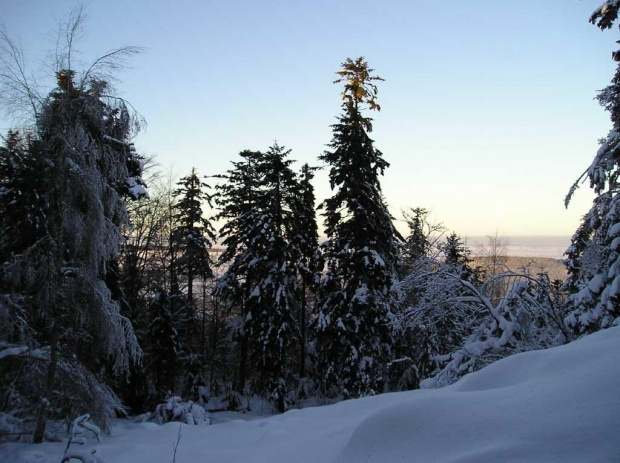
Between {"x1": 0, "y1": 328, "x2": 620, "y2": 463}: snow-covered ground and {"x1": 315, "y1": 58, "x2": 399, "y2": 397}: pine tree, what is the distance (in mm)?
9253

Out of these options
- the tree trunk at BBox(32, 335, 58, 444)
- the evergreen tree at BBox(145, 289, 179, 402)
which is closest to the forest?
the tree trunk at BBox(32, 335, 58, 444)

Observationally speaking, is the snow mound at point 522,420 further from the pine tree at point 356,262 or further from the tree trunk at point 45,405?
the pine tree at point 356,262

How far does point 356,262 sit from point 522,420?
40.4 feet

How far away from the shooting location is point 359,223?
1538cm

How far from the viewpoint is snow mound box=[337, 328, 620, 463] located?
254 cm

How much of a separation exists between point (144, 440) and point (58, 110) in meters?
6.81

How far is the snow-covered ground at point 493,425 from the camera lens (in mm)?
2584

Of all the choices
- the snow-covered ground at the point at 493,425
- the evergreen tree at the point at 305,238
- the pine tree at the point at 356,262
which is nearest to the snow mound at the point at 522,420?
the snow-covered ground at the point at 493,425

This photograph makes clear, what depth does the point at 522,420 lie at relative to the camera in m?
2.91

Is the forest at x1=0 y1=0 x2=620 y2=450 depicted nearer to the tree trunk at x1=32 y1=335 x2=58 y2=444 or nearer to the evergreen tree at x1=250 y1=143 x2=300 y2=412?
the tree trunk at x1=32 y1=335 x2=58 y2=444

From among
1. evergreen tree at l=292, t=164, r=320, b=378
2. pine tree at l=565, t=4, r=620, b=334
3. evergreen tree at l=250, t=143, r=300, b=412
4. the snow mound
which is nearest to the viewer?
the snow mound

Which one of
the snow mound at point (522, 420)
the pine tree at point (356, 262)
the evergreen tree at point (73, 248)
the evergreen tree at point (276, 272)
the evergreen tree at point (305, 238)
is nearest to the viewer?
the snow mound at point (522, 420)

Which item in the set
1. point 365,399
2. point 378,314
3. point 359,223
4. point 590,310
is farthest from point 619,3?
point 378,314

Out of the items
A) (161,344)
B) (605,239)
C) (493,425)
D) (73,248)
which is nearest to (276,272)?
(161,344)
